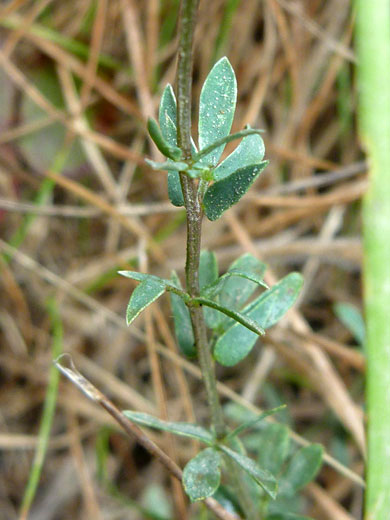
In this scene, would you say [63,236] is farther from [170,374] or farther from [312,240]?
[312,240]

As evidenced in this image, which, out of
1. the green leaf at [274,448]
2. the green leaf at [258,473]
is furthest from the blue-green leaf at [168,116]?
the green leaf at [274,448]

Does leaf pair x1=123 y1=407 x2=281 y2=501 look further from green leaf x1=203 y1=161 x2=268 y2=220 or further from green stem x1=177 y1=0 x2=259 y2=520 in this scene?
green leaf x1=203 y1=161 x2=268 y2=220

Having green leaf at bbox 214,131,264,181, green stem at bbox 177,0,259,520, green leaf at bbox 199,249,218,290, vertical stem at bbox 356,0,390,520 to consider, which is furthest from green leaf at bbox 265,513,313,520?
green leaf at bbox 214,131,264,181

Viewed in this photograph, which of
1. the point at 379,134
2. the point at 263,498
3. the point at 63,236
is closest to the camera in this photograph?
the point at 379,134

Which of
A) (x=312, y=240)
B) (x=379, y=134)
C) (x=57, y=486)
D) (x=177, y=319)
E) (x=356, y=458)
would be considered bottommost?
(x=57, y=486)

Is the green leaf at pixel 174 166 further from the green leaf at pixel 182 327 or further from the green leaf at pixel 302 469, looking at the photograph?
the green leaf at pixel 302 469

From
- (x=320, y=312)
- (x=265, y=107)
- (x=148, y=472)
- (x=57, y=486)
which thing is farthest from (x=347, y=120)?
(x=57, y=486)
